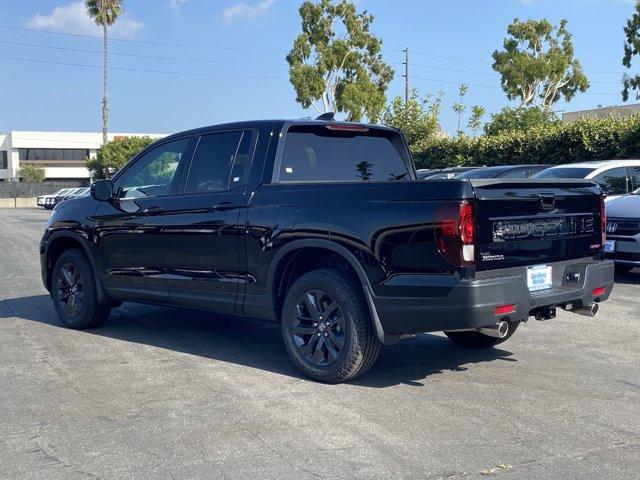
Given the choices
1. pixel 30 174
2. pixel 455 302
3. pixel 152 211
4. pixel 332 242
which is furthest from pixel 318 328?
pixel 30 174

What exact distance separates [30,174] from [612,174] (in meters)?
75.0

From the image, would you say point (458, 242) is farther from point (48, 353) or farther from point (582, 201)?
point (48, 353)

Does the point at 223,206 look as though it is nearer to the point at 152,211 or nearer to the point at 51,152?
the point at 152,211

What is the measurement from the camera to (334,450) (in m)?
4.37

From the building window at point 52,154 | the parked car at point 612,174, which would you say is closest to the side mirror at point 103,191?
the parked car at point 612,174

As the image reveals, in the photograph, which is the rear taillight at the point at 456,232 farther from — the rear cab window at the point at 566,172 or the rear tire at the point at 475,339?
the rear cab window at the point at 566,172

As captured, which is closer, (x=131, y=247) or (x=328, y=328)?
(x=328, y=328)

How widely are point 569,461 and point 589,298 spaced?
1934mm

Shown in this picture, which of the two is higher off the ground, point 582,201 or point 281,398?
point 582,201

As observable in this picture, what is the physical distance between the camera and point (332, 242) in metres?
5.52

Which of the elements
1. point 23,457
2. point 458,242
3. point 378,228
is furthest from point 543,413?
point 23,457

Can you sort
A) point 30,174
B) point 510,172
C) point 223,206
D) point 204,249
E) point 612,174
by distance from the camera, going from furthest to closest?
point 30,174 → point 510,172 → point 612,174 → point 204,249 → point 223,206

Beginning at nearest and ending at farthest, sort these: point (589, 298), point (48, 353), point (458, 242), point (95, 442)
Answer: point (95, 442) < point (458, 242) < point (589, 298) < point (48, 353)

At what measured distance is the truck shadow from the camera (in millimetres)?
6145
